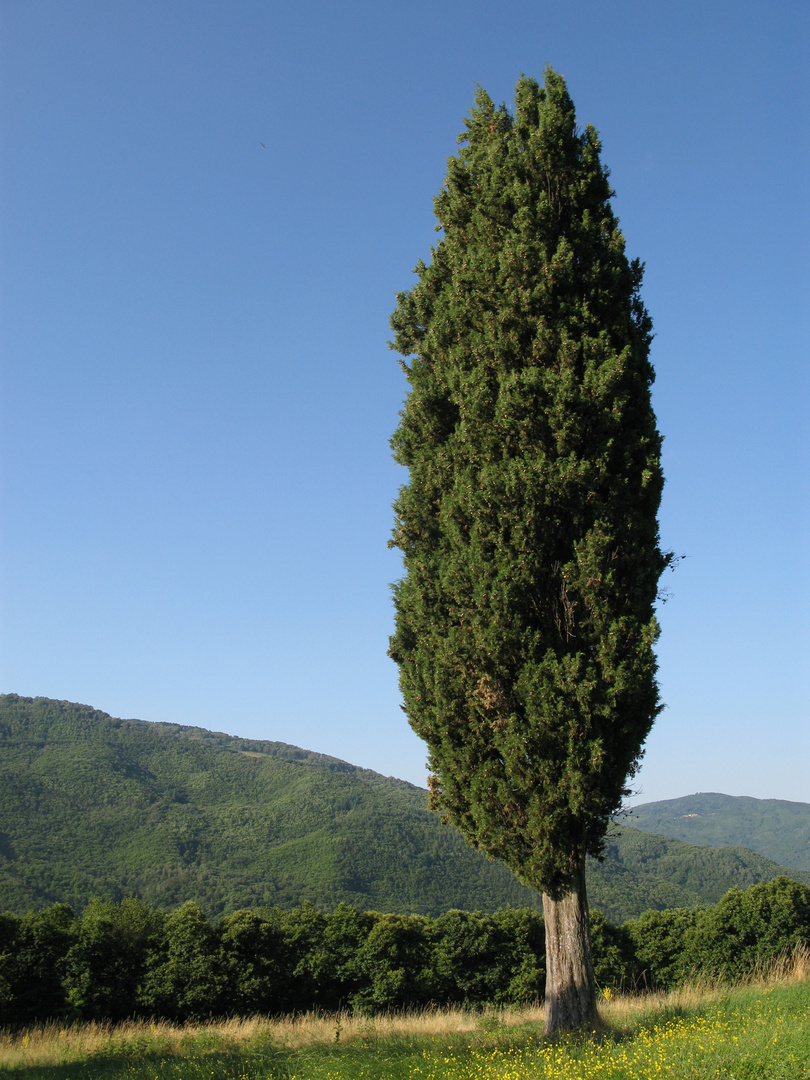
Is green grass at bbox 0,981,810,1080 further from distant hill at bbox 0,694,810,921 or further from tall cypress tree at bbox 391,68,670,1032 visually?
distant hill at bbox 0,694,810,921

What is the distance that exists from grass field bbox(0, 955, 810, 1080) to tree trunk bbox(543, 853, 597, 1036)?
353 millimetres

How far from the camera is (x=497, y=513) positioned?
10195 mm

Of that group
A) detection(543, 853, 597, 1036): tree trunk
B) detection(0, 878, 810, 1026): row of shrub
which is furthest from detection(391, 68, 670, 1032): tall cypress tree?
detection(0, 878, 810, 1026): row of shrub

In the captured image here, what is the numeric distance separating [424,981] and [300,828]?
281 ft

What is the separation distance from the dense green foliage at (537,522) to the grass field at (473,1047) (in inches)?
86.3

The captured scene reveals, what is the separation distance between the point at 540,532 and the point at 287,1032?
10301mm

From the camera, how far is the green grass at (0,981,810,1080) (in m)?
6.66

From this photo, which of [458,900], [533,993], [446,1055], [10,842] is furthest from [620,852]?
[446,1055]

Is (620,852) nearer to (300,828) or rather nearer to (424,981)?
(300,828)

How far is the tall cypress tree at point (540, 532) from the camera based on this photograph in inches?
368

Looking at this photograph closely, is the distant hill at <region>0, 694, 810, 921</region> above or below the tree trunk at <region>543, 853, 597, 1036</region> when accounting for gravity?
below

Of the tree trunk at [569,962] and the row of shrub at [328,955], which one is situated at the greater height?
the tree trunk at [569,962]

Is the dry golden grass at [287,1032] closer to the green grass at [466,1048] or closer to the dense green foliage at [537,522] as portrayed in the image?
the green grass at [466,1048]

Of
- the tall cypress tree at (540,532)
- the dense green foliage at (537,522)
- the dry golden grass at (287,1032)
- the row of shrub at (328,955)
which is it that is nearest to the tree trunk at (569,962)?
the tall cypress tree at (540,532)
